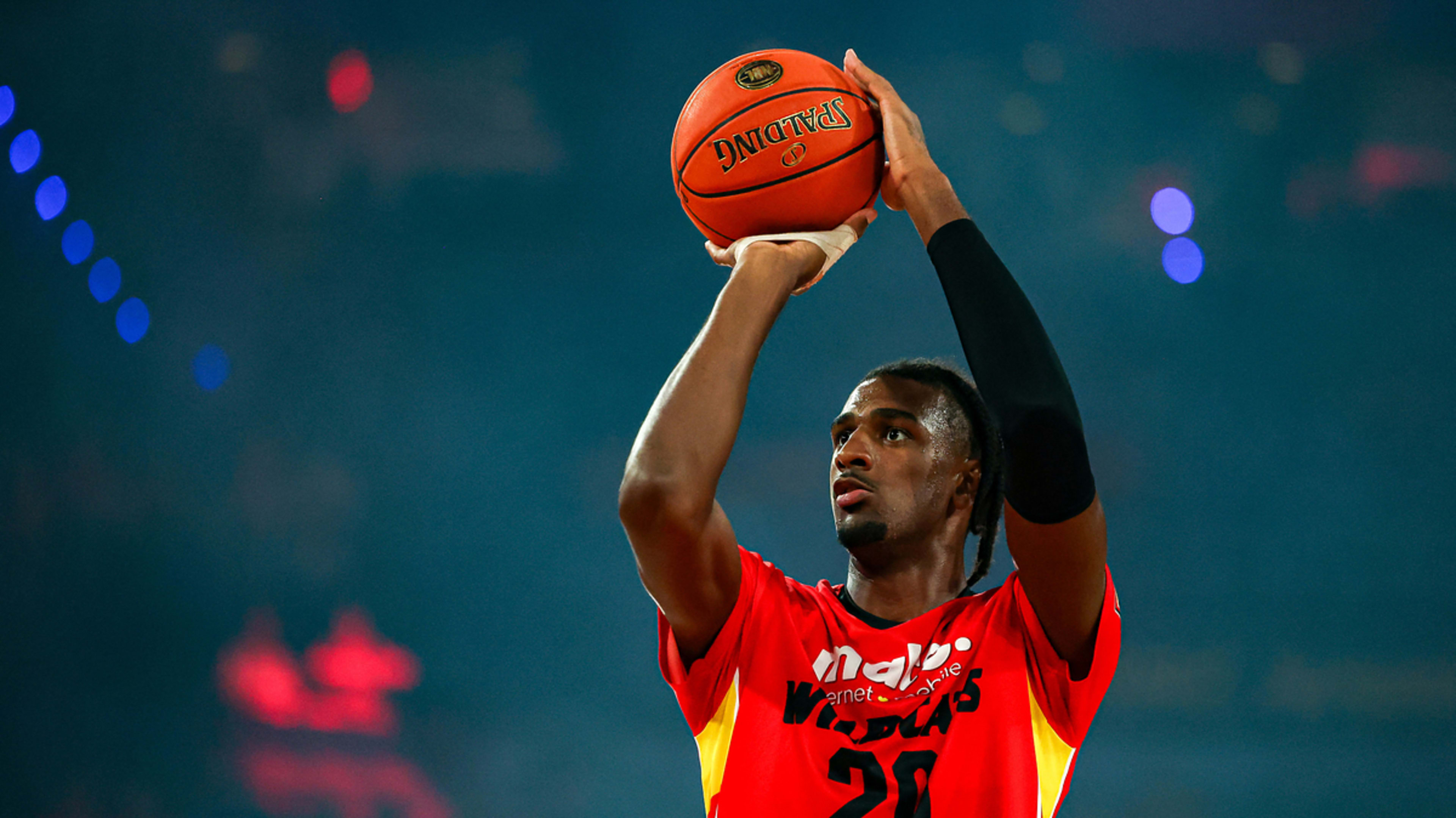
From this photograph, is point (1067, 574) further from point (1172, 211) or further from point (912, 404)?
point (1172, 211)

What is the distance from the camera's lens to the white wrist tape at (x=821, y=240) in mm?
1513

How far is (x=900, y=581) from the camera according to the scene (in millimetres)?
1714

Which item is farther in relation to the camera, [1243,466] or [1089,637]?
[1243,466]

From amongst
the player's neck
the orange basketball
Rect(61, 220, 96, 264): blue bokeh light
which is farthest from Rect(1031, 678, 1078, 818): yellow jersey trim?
Rect(61, 220, 96, 264): blue bokeh light

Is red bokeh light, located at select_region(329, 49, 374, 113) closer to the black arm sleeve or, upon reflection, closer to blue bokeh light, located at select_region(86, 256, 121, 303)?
blue bokeh light, located at select_region(86, 256, 121, 303)

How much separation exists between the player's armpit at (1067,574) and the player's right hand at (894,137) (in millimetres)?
515

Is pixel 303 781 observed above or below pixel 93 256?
below

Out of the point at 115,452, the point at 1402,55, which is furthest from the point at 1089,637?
the point at 115,452

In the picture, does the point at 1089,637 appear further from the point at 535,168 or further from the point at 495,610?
the point at 535,168

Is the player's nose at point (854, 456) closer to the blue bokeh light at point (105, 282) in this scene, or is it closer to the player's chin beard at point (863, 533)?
the player's chin beard at point (863, 533)

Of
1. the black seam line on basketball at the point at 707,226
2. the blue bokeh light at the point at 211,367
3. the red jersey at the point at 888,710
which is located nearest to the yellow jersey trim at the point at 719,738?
the red jersey at the point at 888,710

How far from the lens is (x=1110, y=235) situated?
12.5 ft

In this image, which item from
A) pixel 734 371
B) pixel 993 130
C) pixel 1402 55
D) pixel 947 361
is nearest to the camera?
pixel 734 371

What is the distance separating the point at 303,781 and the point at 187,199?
2.33 metres
